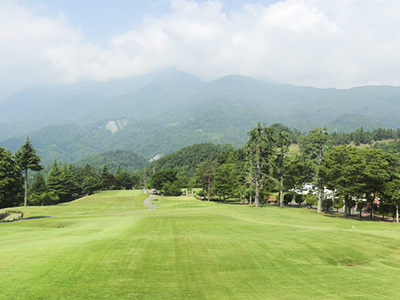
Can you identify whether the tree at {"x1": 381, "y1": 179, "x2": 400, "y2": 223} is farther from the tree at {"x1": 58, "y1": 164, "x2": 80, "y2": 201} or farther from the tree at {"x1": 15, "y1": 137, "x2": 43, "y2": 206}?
the tree at {"x1": 58, "y1": 164, "x2": 80, "y2": 201}

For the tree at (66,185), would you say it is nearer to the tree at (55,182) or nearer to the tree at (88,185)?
the tree at (55,182)

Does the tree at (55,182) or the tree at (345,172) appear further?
the tree at (55,182)

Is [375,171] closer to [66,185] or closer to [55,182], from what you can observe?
[55,182]

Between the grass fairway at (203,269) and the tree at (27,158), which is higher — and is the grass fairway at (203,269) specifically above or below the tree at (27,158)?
below

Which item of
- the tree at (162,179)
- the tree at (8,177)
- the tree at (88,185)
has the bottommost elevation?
the tree at (88,185)

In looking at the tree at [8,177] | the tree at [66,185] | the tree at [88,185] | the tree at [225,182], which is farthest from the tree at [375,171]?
the tree at [88,185]

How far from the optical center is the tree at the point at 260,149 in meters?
59.8

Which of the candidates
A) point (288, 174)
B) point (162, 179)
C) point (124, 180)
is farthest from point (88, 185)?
point (288, 174)

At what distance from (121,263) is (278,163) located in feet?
184

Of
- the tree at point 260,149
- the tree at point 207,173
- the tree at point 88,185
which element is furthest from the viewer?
the tree at point 88,185

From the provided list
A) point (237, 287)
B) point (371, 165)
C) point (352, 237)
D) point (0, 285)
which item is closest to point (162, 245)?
point (237, 287)

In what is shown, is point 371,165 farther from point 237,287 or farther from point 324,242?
point 237,287

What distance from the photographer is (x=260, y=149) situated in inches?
2379

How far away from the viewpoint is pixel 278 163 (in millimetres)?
65125
